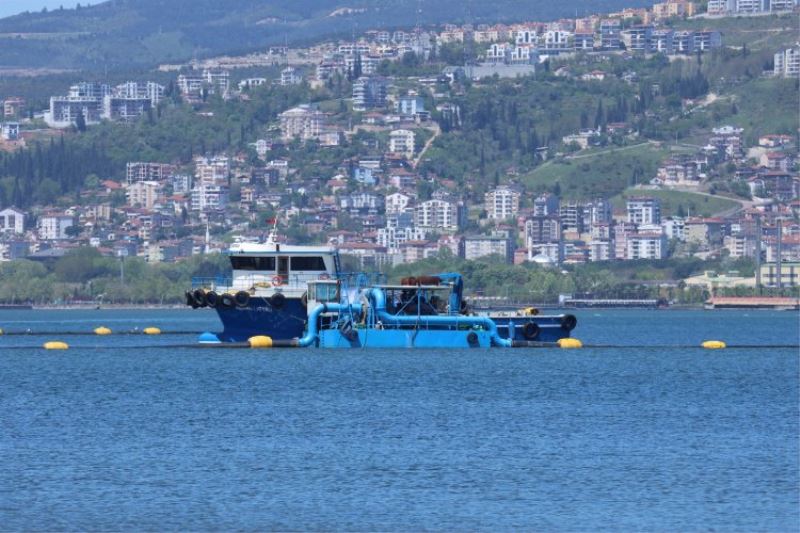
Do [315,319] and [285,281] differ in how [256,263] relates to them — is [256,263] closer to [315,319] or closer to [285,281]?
[285,281]

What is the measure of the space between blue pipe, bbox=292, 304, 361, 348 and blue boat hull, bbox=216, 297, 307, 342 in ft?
3.83

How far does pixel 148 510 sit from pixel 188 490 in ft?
8.36

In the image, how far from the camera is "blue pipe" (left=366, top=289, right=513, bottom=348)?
8806cm

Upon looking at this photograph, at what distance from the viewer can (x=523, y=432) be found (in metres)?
60.0

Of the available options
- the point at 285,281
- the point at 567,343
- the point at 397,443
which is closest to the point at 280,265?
the point at 285,281

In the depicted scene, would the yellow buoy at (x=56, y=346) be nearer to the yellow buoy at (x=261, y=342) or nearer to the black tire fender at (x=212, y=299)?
the yellow buoy at (x=261, y=342)

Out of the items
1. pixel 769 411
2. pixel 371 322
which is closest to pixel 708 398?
pixel 769 411

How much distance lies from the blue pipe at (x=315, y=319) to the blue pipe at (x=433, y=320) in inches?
41.5

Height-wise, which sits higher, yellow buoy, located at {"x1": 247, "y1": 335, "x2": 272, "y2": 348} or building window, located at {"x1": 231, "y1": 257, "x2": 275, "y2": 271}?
building window, located at {"x1": 231, "y1": 257, "x2": 275, "y2": 271}

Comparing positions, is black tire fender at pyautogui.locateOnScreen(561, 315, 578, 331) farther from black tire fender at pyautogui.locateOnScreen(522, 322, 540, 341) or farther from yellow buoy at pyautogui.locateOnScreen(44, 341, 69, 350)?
yellow buoy at pyautogui.locateOnScreen(44, 341, 69, 350)

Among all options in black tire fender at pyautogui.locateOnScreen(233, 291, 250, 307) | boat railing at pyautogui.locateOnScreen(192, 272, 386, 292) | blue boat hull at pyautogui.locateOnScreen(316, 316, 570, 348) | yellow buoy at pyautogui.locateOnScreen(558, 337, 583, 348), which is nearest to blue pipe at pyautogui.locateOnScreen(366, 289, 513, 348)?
blue boat hull at pyautogui.locateOnScreen(316, 316, 570, 348)

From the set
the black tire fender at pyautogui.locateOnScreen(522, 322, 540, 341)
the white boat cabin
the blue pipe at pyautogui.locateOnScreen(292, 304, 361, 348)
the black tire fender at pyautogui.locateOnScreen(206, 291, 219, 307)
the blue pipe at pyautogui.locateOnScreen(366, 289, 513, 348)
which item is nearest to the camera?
the blue pipe at pyautogui.locateOnScreen(366, 289, 513, 348)

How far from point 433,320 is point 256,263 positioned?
8.02m

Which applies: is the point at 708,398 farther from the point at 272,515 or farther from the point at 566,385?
the point at 272,515
